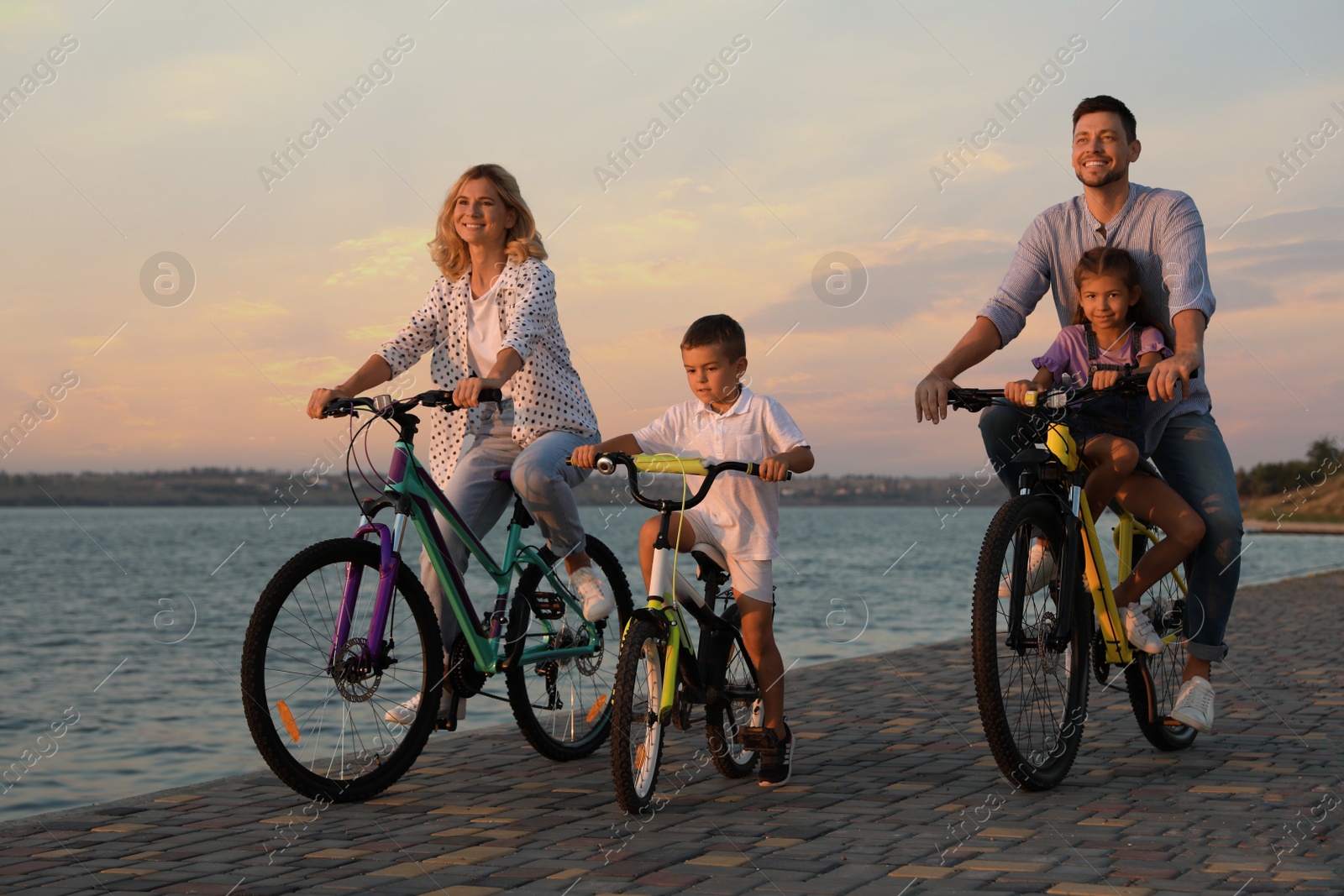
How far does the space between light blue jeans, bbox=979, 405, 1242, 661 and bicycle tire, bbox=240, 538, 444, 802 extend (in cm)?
226

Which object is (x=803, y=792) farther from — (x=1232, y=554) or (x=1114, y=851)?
(x=1232, y=554)

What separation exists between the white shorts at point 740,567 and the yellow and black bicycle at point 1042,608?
0.76 meters

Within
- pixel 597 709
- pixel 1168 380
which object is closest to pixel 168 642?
pixel 597 709

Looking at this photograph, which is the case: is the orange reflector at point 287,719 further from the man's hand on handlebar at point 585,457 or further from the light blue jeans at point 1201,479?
the light blue jeans at point 1201,479

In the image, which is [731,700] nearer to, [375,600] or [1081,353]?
[375,600]

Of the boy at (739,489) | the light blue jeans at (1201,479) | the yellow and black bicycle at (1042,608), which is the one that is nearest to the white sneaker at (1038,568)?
the yellow and black bicycle at (1042,608)

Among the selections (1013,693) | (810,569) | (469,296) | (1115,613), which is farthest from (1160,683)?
(810,569)

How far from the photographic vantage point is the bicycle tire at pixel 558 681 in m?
5.35

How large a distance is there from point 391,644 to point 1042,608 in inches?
91.5

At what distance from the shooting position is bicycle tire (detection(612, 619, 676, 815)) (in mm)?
4266

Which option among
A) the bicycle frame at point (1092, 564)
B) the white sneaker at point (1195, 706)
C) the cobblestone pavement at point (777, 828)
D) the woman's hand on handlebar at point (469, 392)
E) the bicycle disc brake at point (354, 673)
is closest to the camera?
the cobblestone pavement at point (777, 828)

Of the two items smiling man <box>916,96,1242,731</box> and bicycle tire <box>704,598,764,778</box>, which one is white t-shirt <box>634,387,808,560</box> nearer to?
bicycle tire <box>704,598,764,778</box>

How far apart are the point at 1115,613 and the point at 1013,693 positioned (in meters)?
0.71

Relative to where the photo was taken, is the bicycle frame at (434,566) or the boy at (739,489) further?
the boy at (739,489)
